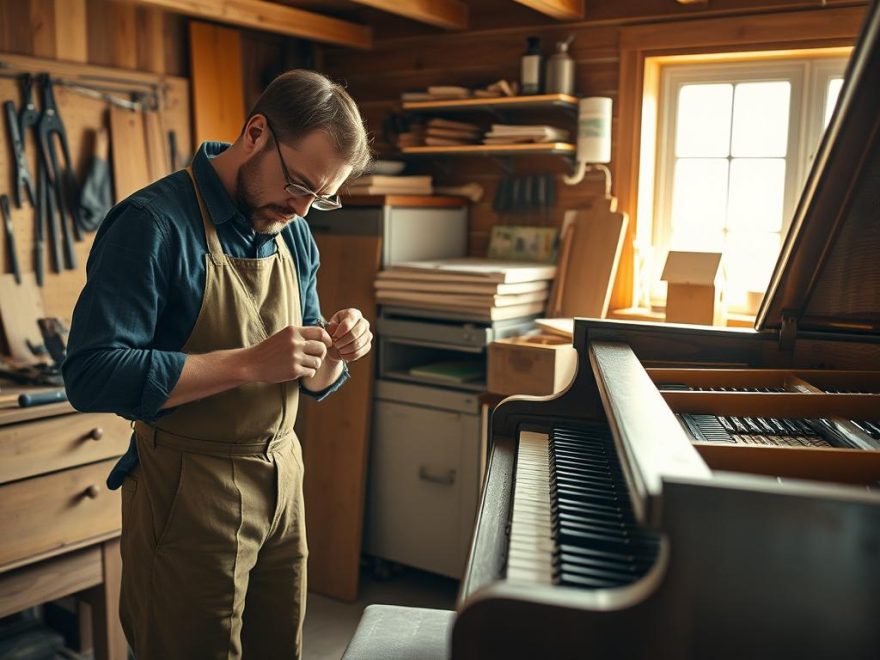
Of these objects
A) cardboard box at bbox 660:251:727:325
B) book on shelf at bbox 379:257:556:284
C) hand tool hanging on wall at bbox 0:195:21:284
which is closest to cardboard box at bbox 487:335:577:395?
book on shelf at bbox 379:257:556:284

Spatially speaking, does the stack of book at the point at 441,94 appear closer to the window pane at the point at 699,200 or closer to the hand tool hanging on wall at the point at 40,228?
the window pane at the point at 699,200

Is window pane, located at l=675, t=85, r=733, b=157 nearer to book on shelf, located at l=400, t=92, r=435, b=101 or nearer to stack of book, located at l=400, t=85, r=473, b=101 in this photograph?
stack of book, located at l=400, t=85, r=473, b=101

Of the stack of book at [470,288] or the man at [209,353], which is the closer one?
the man at [209,353]

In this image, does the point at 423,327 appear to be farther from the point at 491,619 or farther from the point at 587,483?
the point at 491,619

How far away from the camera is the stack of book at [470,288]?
130 inches

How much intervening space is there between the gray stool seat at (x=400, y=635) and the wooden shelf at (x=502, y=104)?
6.88 feet

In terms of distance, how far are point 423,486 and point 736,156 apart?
5.81ft

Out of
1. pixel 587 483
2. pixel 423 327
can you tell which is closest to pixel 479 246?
pixel 423 327

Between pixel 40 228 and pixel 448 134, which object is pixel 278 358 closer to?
pixel 40 228

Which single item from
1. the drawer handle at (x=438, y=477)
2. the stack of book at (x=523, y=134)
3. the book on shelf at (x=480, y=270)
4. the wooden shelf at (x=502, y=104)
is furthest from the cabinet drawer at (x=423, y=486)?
the wooden shelf at (x=502, y=104)

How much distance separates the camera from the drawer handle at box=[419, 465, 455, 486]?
138 inches

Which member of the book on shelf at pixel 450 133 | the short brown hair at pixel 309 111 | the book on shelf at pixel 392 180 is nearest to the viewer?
the short brown hair at pixel 309 111

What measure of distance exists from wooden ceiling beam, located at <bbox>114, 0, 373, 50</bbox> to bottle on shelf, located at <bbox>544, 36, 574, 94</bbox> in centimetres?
96

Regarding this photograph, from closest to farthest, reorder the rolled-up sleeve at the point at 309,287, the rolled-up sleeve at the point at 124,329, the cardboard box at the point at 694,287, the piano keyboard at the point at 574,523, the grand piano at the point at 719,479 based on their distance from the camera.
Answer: the grand piano at the point at 719,479, the piano keyboard at the point at 574,523, the rolled-up sleeve at the point at 124,329, the rolled-up sleeve at the point at 309,287, the cardboard box at the point at 694,287
